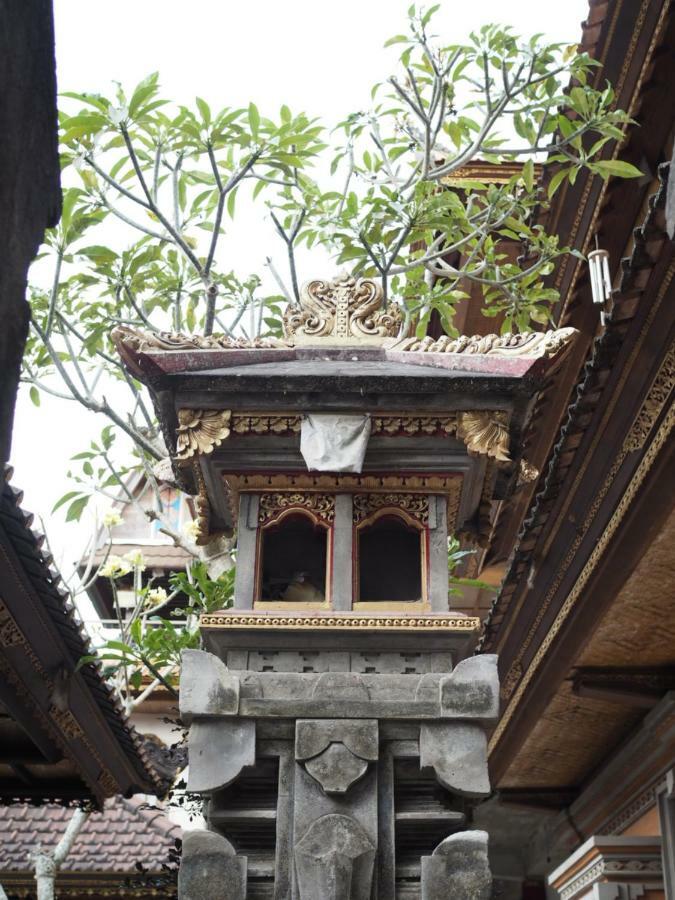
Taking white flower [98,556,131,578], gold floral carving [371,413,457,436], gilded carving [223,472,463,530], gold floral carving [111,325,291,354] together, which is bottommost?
gilded carving [223,472,463,530]

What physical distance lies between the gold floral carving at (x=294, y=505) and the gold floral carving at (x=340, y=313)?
113cm

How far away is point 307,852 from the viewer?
5652mm

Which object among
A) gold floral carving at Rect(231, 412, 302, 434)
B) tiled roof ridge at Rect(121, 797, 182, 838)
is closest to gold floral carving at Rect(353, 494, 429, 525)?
gold floral carving at Rect(231, 412, 302, 434)

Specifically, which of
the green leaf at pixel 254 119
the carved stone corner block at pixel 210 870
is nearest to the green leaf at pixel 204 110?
the green leaf at pixel 254 119

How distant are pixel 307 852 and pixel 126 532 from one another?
21319 millimetres

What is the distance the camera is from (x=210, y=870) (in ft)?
18.7

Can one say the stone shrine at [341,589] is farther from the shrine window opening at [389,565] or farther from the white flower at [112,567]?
the white flower at [112,567]

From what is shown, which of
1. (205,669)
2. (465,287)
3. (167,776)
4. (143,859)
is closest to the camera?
(205,669)

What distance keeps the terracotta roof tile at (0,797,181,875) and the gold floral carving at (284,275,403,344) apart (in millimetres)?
9207

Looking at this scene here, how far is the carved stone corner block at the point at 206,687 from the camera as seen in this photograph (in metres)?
6.00

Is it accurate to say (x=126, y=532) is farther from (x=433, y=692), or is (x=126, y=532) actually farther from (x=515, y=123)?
(x=433, y=692)

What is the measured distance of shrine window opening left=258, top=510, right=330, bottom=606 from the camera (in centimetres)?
680

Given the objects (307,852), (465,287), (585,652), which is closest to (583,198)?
(465,287)

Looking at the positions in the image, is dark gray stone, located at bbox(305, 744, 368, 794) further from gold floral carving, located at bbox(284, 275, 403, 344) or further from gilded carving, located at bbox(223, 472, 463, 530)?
gold floral carving, located at bbox(284, 275, 403, 344)
